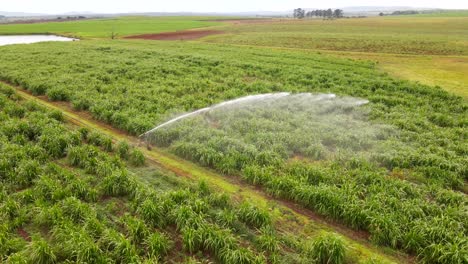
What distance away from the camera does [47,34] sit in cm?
7250

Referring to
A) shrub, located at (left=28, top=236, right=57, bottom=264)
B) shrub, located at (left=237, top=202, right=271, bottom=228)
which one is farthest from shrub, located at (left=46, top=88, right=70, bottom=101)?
shrub, located at (left=237, top=202, right=271, bottom=228)

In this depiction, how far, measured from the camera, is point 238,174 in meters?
10.5

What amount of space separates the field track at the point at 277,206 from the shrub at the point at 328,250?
0.59 meters

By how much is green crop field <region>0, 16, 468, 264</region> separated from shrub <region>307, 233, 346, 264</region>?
0.08 feet

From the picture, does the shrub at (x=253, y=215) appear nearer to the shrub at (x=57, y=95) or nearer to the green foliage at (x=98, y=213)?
the green foliage at (x=98, y=213)

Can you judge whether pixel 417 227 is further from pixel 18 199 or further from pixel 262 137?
pixel 18 199

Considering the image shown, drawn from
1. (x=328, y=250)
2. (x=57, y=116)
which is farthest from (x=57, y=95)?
(x=328, y=250)

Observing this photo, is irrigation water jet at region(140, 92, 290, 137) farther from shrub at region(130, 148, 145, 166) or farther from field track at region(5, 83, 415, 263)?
shrub at region(130, 148, 145, 166)

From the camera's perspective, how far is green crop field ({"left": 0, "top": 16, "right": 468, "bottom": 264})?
7270 mm

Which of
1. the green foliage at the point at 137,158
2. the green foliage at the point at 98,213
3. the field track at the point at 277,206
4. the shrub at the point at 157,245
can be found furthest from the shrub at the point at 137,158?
the shrub at the point at 157,245

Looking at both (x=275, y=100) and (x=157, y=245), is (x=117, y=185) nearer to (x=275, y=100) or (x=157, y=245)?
(x=157, y=245)

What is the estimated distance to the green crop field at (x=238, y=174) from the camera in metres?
7.27

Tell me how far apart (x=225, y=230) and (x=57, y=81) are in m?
18.5

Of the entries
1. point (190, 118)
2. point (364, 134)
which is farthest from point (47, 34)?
point (364, 134)
